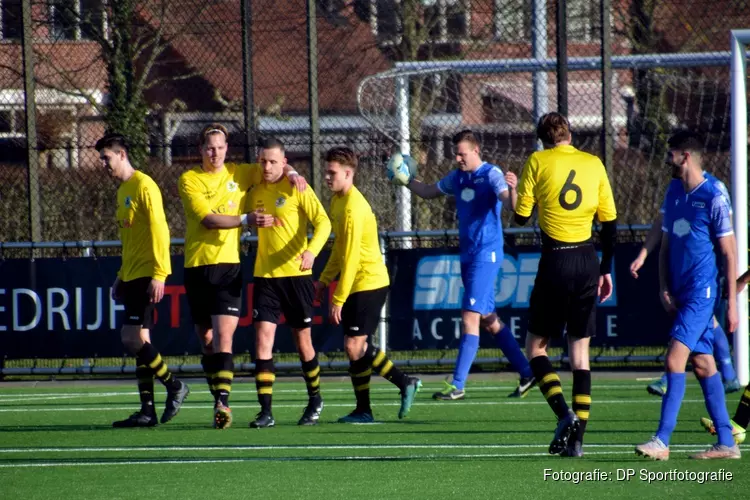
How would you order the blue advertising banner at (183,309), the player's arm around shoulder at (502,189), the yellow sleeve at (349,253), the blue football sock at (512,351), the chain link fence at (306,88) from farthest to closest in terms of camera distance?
the chain link fence at (306,88) → the blue advertising banner at (183,309) → the blue football sock at (512,351) → the player's arm around shoulder at (502,189) → the yellow sleeve at (349,253)

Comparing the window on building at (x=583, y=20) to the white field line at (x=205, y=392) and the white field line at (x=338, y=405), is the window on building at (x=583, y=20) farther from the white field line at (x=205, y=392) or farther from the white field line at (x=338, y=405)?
the white field line at (x=338, y=405)

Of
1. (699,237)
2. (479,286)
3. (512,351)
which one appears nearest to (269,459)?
(699,237)

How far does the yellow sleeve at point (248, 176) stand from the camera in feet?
31.6

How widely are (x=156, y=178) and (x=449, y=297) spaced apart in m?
4.67

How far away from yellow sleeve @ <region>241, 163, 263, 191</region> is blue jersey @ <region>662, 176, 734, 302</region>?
3.42 meters

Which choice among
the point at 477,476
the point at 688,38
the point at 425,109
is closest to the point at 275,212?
the point at 477,476

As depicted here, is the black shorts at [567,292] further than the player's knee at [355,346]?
No

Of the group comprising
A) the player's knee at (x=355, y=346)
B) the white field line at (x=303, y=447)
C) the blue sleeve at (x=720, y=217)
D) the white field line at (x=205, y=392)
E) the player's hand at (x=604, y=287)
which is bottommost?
the white field line at (x=205, y=392)

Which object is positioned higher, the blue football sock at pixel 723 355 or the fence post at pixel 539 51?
the fence post at pixel 539 51

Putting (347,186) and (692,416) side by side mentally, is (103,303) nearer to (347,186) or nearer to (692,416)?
(347,186)

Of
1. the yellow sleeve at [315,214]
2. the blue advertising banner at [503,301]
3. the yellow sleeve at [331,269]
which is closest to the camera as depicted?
the yellow sleeve at [315,214]

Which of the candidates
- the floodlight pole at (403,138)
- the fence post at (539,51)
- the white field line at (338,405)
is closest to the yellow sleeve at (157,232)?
the white field line at (338,405)

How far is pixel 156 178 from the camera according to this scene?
1599 centimetres

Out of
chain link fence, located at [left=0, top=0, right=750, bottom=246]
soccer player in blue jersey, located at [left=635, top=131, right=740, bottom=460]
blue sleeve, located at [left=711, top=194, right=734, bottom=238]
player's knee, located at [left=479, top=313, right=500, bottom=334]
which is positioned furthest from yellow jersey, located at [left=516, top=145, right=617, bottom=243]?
chain link fence, located at [left=0, top=0, right=750, bottom=246]
